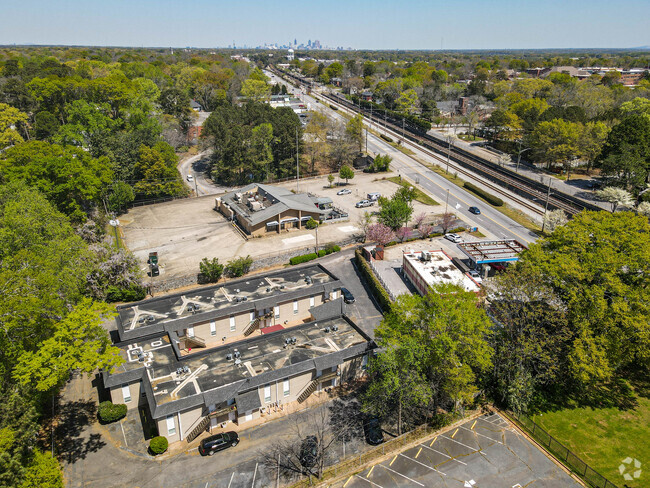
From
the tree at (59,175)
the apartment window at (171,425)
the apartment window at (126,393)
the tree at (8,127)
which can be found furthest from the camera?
the tree at (8,127)

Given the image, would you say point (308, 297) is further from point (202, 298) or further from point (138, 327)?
point (138, 327)

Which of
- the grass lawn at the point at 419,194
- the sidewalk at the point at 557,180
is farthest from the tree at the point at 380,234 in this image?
the sidewalk at the point at 557,180

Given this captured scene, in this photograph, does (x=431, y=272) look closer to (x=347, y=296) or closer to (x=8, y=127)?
(x=347, y=296)

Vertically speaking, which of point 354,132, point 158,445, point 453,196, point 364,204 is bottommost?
point 158,445

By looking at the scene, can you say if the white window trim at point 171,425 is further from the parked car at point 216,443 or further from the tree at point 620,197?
the tree at point 620,197

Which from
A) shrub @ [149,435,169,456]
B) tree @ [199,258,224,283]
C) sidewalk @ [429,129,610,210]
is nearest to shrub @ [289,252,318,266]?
tree @ [199,258,224,283]

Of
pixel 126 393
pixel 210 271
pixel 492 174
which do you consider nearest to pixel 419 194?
pixel 492 174
